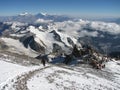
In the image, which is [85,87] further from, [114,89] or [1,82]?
[1,82]

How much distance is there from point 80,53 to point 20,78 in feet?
280

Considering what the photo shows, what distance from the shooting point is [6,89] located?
3053 centimetres

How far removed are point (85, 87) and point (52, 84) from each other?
20.3 ft

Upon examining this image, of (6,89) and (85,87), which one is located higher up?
(6,89)

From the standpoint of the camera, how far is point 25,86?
33.4 metres

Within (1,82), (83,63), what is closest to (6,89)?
(1,82)

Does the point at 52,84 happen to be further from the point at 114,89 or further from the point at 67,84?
the point at 114,89

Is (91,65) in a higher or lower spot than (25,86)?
lower

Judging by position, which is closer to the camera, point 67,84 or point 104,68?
point 67,84

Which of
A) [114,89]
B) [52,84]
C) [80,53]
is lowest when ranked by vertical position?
[80,53]

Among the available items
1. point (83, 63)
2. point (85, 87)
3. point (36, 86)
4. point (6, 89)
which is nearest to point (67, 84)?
point (85, 87)

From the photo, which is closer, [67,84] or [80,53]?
[67,84]

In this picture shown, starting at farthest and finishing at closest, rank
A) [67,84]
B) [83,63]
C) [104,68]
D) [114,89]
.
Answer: [83,63]
[104,68]
[114,89]
[67,84]

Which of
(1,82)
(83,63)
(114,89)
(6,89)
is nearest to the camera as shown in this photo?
(6,89)
